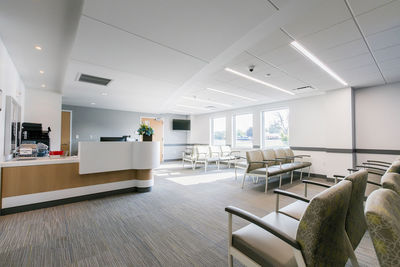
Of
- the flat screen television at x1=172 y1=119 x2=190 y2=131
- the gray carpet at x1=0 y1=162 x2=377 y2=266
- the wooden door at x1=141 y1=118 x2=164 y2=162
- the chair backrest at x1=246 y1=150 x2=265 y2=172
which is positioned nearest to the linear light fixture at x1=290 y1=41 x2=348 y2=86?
the chair backrest at x1=246 y1=150 x2=265 y2=172

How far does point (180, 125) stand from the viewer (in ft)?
31.6

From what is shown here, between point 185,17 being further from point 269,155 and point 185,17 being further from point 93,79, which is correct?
point 269,155

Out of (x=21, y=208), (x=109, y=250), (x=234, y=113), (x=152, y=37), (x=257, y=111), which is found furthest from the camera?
(x=234, y=113)

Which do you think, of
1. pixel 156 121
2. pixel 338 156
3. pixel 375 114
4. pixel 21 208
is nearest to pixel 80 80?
pixel 21 208

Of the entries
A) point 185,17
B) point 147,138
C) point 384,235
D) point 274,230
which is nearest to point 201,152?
point 147,138

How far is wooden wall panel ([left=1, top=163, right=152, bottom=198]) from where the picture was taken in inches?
105

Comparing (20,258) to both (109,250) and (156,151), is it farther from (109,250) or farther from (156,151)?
(156,151)

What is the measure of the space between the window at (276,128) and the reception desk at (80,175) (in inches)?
182

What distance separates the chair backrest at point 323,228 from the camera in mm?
904

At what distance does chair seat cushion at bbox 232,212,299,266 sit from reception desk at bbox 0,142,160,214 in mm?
2813

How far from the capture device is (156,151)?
383 centimetres

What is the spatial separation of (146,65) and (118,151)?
1819 mm

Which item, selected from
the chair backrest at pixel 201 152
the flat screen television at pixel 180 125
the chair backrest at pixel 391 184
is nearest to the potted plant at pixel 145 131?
the chair backrest at pixel 201 152

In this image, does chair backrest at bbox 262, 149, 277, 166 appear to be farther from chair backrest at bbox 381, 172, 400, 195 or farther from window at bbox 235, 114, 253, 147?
chair backrest at bbox 381, 172, 400, 195
